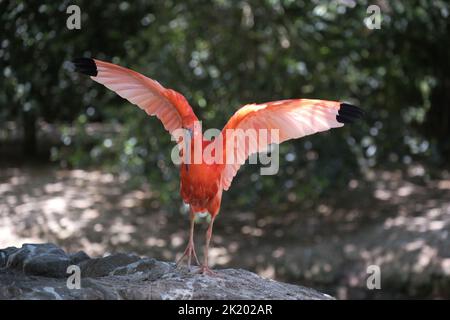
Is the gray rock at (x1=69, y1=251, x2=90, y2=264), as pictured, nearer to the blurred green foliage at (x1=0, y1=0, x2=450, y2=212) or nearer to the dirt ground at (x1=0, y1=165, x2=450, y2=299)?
the blurred green foliage at (x1=0, y1=0, x2=450, y2=212)

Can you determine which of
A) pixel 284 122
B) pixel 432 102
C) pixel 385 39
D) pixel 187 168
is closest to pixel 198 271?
pixel 187 168

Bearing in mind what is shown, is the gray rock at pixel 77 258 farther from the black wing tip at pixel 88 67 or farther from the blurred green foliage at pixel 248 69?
the blurred green foliage at pixel 248 69

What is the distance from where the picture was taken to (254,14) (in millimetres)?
7117

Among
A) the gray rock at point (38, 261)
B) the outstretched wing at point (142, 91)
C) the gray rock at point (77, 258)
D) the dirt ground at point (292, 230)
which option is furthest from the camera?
the dirt ground at point (292, 230)

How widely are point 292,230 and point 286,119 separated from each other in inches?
197

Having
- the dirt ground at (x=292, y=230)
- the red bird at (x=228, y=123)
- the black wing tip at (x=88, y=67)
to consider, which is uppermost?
the black wing tip at (x=88, y=67)

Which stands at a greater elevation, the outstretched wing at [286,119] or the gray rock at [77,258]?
the outstretched wing at [286,119]

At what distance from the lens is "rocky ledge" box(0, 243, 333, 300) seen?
3.09 meters

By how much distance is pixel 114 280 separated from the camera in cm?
340

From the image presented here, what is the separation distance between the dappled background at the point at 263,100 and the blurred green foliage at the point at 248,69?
0.06ft

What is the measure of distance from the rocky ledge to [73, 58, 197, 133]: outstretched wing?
0.88 m

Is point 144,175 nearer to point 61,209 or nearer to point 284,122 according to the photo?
point 61,209

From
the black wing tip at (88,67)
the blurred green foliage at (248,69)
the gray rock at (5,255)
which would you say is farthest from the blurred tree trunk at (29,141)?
the black wing tip at (88,67)

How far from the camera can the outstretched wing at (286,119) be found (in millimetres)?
3244
